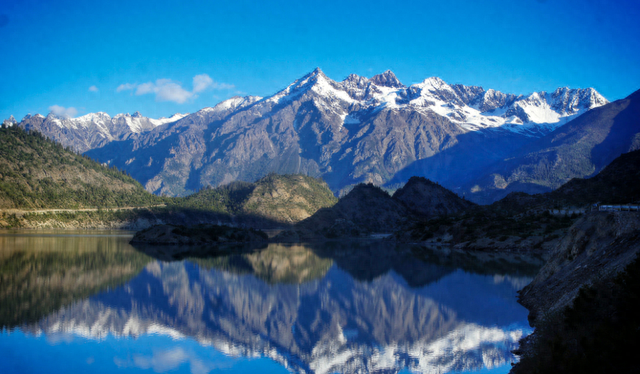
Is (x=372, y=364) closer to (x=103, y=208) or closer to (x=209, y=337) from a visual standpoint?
(x=209, y=337)

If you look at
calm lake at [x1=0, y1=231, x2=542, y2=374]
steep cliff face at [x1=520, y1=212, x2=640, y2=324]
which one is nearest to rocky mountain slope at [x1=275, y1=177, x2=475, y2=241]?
calm lake at [x1=0, y1=231, x2=542, y2=374]

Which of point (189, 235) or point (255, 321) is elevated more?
point (189, 235)

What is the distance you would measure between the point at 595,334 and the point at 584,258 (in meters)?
13.5

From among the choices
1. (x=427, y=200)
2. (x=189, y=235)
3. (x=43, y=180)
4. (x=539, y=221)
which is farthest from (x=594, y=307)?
(x=43, y=180)

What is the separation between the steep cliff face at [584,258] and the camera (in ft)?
70.6

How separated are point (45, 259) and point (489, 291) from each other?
5335 centimetres

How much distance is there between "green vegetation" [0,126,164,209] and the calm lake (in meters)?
112

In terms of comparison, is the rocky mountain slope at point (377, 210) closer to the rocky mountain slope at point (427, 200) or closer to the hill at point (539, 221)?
the rocky mountain slope at point (427, 200)

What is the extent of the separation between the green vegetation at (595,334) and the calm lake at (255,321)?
9.83ft

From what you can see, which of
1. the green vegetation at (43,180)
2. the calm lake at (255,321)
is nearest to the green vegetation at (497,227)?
the calm lake at (255,321)

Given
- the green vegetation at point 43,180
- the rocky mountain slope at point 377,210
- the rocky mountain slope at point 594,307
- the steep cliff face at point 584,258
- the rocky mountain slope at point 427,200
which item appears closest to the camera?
the rocky mountain slope at point 594,307

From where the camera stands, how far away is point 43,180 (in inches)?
6393

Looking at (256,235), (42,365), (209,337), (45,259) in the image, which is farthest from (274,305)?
(256,235)

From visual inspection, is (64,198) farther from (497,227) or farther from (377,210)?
(497,227)
